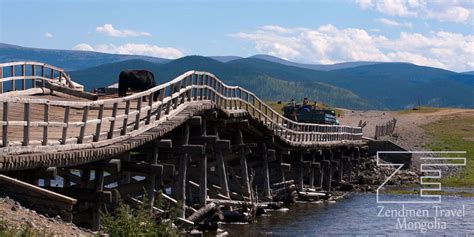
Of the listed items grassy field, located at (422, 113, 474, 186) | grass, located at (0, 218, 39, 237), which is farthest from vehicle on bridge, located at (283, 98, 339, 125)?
grass, located at (0, 218, 39, 237)

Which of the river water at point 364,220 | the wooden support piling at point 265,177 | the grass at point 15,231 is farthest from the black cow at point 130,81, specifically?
the grass at point 15,231

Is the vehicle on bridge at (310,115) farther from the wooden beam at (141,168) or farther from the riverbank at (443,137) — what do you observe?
the wooden beam at (141,168)

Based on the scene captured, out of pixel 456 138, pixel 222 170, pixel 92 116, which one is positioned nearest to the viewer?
pixel 92 116

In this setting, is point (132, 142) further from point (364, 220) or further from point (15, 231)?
point (364, 220)

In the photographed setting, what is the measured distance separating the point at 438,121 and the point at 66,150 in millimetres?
85363

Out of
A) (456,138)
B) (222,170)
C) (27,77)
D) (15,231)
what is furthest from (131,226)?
Answer: (456,138)

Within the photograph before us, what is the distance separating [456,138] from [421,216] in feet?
146

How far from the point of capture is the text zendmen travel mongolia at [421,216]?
3438 cm

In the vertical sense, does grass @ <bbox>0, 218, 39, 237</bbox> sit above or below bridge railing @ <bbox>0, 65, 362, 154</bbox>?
below

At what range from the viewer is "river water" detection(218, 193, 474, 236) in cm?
3097

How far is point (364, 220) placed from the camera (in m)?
35.8

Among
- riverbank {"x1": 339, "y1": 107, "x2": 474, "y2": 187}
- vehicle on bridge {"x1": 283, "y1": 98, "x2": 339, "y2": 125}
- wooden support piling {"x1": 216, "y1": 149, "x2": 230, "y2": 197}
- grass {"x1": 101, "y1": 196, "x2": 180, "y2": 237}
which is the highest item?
grass {"x1": 101, "y1": 196, "x2": 180, "y2": 237}

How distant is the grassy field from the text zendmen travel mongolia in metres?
17.3

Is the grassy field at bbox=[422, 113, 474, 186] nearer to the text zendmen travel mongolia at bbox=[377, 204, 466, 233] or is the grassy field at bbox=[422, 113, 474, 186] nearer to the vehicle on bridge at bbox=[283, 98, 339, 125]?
the vehicle on bridge at bbox=[283, 98, 339, 125]
